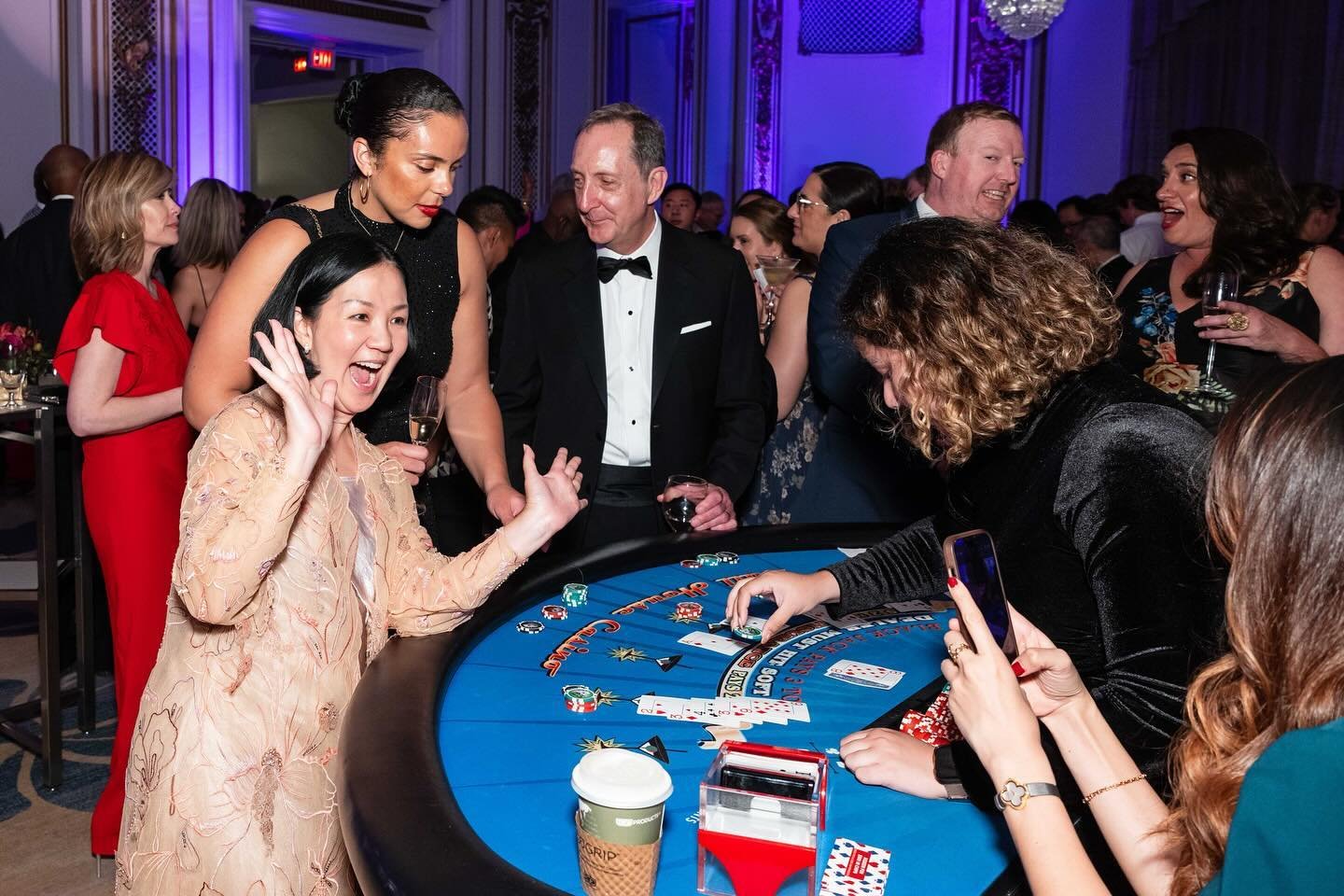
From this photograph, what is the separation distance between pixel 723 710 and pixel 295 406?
27.6 inches

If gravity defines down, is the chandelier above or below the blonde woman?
above

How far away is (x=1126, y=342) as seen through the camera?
3.42 meters

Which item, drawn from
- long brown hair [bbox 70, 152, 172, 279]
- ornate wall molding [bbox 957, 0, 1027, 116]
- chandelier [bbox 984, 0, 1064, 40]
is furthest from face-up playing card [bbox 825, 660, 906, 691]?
ornate wall molding [bbox 957, 0, 1027, 116]

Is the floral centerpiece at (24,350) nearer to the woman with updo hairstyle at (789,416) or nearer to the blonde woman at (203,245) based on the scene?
the blonde woman at (203,245)

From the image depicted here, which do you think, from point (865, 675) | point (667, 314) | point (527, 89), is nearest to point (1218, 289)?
point (667, 314)

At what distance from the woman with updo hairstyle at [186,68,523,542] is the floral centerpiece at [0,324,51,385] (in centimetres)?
183

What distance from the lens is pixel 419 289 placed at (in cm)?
250

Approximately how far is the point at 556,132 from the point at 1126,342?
815 cm

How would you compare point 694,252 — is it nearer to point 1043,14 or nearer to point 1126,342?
point 1126,342

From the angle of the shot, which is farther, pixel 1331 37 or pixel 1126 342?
pixel 1331 37

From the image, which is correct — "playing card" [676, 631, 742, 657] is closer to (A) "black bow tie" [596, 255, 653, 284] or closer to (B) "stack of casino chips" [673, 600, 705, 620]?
(B) "stack of casino chips" [673, 600, 705, 620]

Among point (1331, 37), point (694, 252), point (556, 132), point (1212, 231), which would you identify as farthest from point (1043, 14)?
point (694, 252)

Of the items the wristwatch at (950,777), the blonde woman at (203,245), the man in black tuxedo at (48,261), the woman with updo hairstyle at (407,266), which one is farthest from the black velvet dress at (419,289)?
the man in black tuxedo at (48,261)

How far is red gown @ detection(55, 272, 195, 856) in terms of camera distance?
3.11 m
